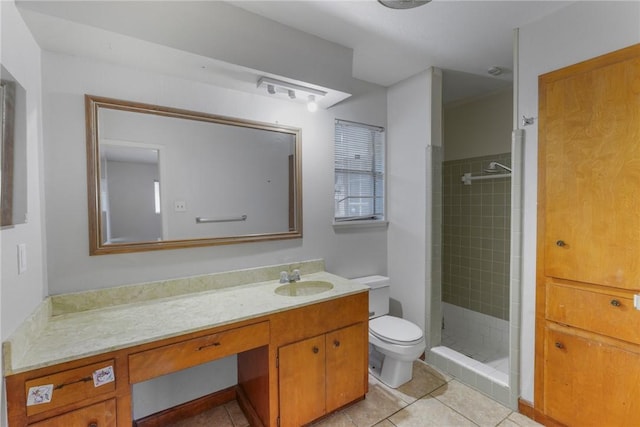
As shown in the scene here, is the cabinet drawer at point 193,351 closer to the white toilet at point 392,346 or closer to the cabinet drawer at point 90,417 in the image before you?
the cabinet drawer at point 90,417

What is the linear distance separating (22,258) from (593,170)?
9.01ft

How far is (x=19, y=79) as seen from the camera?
3.89 feet

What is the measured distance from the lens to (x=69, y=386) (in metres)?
1.11

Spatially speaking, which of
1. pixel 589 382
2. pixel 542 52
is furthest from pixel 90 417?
pixel 542 52

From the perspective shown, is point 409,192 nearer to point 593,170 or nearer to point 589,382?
point 593,170

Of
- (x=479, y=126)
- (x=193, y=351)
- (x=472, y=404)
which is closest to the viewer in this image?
(x=193, y=351)

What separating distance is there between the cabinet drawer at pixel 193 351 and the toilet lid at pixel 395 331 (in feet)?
3.18

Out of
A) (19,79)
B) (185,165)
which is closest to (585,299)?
(185,165)

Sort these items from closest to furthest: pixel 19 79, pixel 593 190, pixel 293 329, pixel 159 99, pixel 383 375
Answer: pixel 19 79, pixel 593 190, pixel 293 329, pixel 159 99, pixel 383 375

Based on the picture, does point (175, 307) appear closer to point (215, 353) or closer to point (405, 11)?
point (215, 353)

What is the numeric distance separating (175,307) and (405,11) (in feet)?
7.06

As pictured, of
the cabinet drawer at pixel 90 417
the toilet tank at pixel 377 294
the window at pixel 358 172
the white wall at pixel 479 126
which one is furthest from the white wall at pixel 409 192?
the cabinet drawer at pixel 90 417

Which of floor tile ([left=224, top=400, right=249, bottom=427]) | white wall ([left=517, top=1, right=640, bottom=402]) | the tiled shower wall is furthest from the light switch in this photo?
the tiled shower wall

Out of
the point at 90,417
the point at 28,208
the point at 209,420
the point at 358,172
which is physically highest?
the point at 358,172
